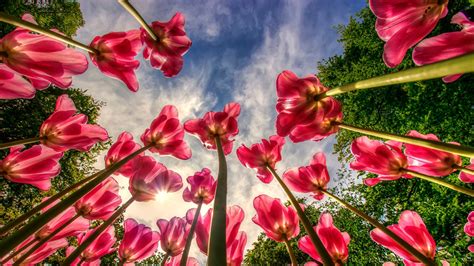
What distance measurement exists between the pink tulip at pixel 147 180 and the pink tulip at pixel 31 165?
12.7 inches

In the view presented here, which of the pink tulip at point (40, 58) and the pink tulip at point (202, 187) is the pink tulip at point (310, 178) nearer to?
the pink tulip at point (202, 187)

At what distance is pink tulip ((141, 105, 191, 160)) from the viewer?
2.78ft

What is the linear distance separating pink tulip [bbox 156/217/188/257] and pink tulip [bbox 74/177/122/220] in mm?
190

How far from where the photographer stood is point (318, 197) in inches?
39.0

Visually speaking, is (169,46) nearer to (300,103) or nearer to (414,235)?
(300,103)

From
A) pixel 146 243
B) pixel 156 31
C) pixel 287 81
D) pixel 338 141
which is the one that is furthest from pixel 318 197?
pixel 338 141

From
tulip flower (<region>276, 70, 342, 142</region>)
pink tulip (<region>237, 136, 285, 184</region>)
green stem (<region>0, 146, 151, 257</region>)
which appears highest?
pink tulip (<region>237, 136, 285, 184</region>)

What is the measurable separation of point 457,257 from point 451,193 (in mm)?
1657

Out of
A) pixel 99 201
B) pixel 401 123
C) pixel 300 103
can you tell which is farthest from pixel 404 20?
pixel 401 123

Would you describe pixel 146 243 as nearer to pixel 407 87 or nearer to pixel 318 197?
pixel 318 197

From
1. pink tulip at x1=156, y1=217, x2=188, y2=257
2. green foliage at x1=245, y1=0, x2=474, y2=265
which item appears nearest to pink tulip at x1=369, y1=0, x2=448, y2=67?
pink tulip at x1=156, y1=217, x2=188, y2=257

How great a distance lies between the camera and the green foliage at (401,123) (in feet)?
25.7

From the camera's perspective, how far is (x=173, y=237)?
0.88 m

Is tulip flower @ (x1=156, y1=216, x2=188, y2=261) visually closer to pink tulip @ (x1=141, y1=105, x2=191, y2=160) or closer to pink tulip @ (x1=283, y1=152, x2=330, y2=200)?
pink tulip @ (x1=141, y1=105, x2=191, y2=160)
